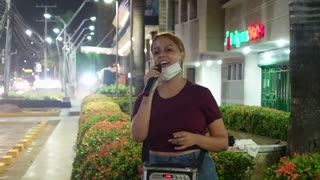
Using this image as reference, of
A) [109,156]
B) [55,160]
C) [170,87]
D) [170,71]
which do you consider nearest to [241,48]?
[55,160]

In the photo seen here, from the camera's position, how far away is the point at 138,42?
2133cm

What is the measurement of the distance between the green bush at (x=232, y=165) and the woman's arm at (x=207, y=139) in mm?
2000

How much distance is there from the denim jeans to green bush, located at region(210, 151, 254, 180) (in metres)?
1.99

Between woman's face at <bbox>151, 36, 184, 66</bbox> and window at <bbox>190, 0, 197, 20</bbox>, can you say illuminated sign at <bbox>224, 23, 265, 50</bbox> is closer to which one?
window at <bbox>190, 0, 197, 20</bbox>

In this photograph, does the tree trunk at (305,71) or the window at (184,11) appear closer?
the tree trunk at (305,71)

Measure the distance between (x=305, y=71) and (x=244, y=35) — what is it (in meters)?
12.7

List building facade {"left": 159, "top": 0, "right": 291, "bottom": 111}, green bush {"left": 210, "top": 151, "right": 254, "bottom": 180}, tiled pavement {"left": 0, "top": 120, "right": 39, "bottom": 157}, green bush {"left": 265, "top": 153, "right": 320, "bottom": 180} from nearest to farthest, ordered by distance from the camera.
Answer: green bush {"left": 265, "top": 153, "right": 320, "bottom": 180} → green bush {"left": 210, "top": 151, "right": 254, "bottom": 180} → tiled pavement {"left": 0, "top": 120, "right": 39, "bottom": 157} → building facade {"left": 159, "top": 0, "right": 291, "bottom": 111}

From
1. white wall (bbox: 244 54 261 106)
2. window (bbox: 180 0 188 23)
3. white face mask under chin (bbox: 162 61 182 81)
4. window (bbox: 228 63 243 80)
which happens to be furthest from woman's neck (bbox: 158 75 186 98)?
window (bbox: 180 0 188 23)

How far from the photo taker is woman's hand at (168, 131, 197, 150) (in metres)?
2.91

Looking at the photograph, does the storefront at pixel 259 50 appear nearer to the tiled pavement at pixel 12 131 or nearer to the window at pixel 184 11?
the window at pixel 184 11

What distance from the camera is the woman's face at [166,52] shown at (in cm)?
307

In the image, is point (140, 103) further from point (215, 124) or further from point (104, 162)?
point (104, 162)

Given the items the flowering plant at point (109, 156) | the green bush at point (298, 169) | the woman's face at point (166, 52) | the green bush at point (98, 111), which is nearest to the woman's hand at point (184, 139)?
the woman's face at point (166, 52)

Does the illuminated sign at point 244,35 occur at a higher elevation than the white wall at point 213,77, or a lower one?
higher
